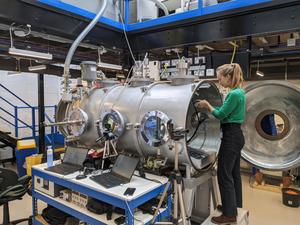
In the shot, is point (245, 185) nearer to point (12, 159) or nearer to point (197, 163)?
point (197, 163)

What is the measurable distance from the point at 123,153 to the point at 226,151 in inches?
37.3

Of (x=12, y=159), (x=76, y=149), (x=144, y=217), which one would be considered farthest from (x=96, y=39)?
(x=12, y=159)

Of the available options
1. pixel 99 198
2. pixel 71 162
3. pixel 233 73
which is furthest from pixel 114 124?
pixel 233 73

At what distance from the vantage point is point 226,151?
204cm

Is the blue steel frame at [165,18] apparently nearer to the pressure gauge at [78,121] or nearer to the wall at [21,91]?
the pressure gauge at [78,121]

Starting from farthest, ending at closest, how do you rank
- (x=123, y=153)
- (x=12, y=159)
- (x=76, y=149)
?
1. (x=12, y=159)
2. (x=76, y=149)
3. (x=123, y=153)

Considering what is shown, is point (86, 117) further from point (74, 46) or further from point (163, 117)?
point (163, 117)

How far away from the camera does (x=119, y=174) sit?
2025mm

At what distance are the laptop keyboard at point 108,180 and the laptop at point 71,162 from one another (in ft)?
1.23

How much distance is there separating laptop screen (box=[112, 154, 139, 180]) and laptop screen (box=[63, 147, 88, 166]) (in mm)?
463

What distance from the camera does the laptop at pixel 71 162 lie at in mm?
2248

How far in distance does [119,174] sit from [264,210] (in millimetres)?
2490

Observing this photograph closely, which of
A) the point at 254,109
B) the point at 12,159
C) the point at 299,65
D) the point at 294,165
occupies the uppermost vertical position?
the point at 299,65

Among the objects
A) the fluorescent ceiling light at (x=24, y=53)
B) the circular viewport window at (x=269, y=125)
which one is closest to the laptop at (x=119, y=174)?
the fluorescent ceiling light at (x=24, y=53)
